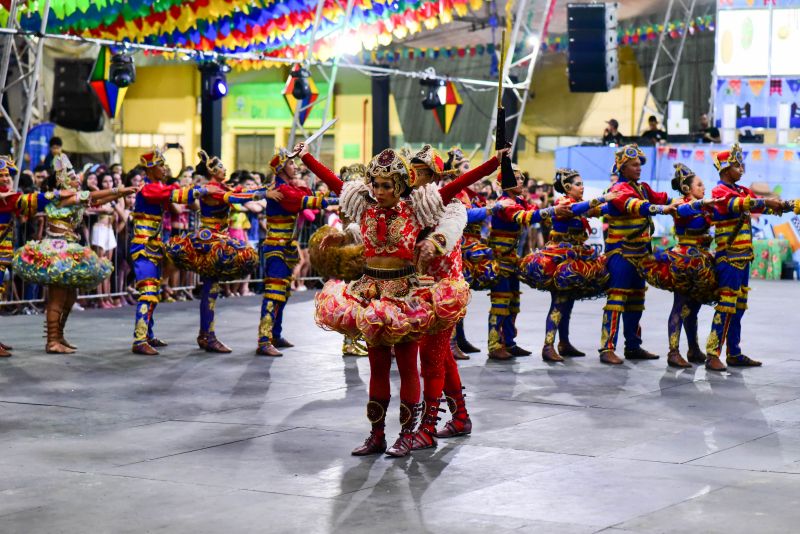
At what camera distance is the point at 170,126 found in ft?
107

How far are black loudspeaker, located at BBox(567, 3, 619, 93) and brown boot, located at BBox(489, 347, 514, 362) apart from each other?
42.7 feet

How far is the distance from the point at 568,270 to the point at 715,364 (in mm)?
1454

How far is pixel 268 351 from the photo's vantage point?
11047 millimetres

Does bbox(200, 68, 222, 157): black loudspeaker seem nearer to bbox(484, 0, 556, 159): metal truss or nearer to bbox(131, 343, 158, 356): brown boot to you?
bbox(484, 0, 556, 159): metal truss

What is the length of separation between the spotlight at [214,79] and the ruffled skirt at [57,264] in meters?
7.13

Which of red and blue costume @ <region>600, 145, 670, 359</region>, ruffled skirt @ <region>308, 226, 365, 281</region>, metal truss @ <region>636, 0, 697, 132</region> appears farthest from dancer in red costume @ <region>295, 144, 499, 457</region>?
metal truss @ <region>636, 0, 697, 132</region>

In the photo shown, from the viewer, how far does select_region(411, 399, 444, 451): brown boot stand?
6.91 meters

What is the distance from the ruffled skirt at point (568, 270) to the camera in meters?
10.4

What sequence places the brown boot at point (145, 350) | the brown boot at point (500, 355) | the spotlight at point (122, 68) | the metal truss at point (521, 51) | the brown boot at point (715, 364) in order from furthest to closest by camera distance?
1. the metal truss at point (521, 51)
2. the spotlight at point (122, 68)
3. the brown boot at point (145, 350)
4. the brown boot at point (500, 355)
5. the brown boot at point (715, 364)

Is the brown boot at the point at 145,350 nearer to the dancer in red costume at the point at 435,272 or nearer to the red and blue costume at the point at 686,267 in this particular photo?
the red and blue costume at the point at 686,267

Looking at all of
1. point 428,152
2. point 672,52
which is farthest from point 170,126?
point 428,152

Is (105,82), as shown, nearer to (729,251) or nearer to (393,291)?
(729,251)

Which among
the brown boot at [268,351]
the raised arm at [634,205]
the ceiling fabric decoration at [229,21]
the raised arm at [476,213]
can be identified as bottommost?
the brown boot at [268,351]

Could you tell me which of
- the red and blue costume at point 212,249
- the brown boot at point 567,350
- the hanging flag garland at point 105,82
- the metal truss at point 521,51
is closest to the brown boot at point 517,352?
the brown boot at point 567,350
